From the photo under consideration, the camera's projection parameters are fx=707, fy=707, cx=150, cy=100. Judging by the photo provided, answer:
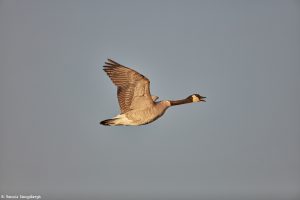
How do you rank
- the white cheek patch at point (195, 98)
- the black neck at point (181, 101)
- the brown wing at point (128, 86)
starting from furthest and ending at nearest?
1. the white cheek patch at point (195, 98)
2. the black neck at point (181, 101)
3. the brown wing at point (128, 86)

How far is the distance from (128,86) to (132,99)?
0.37 metres

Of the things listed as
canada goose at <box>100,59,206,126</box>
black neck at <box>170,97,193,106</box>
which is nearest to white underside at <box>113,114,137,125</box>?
canada goose at <box>100,59,206,126</box>

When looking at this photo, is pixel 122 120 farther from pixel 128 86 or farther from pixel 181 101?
pixel 181 101

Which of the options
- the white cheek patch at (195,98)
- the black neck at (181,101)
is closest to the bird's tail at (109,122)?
the black neck at (181,101)

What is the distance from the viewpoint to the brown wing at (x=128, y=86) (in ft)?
59.5

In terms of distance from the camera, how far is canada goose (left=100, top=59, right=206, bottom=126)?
18188mm

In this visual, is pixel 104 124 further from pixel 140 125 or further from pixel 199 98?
pixel 199 98

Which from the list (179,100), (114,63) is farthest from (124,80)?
(179,100)

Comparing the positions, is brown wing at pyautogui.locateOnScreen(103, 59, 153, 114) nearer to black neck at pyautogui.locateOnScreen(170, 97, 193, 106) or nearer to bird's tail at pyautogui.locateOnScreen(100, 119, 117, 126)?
bird's tail at pyautogui.locateOnScreen(100, 119, 117, 126)

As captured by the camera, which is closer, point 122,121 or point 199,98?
point 122,121

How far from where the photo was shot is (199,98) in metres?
19.7

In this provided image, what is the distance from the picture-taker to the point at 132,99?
1842cm

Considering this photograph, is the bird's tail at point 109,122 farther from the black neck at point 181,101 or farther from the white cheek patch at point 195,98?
the white cheek patch at point 195,98

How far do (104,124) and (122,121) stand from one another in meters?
0.48
